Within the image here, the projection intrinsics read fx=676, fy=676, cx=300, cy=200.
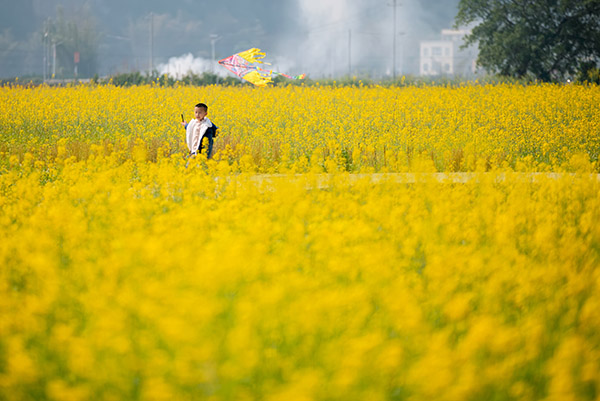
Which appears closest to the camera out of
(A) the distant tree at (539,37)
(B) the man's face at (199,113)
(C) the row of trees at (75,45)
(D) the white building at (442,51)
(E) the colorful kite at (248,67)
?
(B) the man's face at (199,113)

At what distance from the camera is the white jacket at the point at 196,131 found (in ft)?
30.2

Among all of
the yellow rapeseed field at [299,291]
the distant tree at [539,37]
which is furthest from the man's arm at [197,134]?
the distant tree at [539,37]

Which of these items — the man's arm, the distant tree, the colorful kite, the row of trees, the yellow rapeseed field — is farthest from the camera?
the row of trees

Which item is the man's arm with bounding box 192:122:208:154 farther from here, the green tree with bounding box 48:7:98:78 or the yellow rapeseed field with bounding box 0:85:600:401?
the green tree with bounding box 48:7:98:78

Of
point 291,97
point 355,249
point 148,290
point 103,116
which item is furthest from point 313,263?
point 291,97

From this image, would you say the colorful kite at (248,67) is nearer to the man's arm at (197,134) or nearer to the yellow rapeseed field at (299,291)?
the man's arm at (197,134)

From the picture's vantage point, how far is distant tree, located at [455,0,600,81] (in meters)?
27.4

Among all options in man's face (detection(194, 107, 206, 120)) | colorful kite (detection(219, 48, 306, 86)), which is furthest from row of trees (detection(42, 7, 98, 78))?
man's face (detection(194, 107, 206, 120))

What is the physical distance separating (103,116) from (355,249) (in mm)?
12490

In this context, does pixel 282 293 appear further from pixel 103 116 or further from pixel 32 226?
pixel 103 116

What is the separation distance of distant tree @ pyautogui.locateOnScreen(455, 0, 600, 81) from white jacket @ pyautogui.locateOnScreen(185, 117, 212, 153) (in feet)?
68.7

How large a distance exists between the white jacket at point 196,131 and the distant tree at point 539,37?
20.9 meters

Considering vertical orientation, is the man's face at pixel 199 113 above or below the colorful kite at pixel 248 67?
below

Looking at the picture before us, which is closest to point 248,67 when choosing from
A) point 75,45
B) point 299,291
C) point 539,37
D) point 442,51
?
point 299,291
